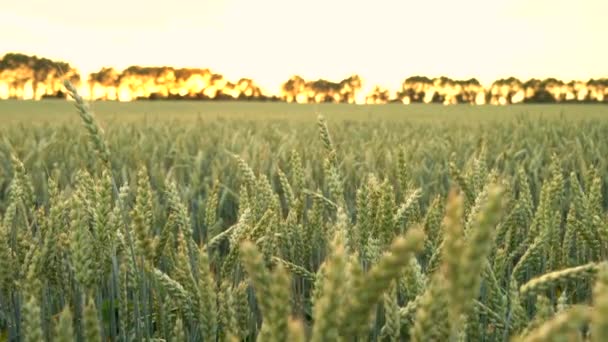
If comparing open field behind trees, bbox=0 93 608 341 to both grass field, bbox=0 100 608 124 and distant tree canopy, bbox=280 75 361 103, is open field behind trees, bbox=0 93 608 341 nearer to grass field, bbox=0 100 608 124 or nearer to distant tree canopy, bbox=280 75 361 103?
grass field, bbox=0 100 608 124

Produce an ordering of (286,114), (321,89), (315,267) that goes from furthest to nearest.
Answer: (321,89) < (286,114) < (315,267)

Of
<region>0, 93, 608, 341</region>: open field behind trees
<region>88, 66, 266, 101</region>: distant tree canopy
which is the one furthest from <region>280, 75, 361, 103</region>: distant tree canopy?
<region>0, 93, 608, 341</region>: open field behind trees

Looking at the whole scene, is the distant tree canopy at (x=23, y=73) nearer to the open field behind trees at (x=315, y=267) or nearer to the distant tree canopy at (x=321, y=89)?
the distant tree canopy at (x=321, y=89)

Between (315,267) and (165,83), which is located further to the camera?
(165,83)

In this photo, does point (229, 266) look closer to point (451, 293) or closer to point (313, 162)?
point (451, 293)

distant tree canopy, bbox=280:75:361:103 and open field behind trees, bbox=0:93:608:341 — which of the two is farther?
distant tree canopy, bbox=280:75:361:103

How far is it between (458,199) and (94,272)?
765mm

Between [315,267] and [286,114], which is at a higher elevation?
[286,114]

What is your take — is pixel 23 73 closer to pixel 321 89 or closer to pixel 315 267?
pixel 321 89

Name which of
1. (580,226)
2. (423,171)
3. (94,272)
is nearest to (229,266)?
(94,272)

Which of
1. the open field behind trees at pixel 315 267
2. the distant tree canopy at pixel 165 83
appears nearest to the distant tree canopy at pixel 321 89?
the distant tree canopy at pixel 165 83

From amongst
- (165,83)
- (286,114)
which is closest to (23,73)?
(165,83)

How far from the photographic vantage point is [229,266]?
1317 millimetres

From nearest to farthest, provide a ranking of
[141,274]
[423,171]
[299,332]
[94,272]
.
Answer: [299,332] < [94,272] < [141,274] < [423,171]
